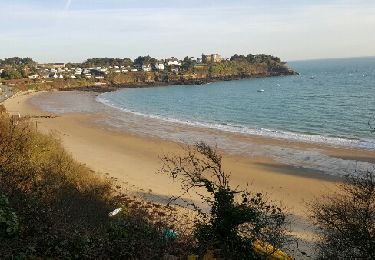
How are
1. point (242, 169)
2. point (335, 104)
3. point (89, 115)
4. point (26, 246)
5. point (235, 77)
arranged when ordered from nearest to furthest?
1. point (26, 246)
2. point (242, 169)
3. point (89, 115)
4. point (335, 104)
5. point (235, 77)

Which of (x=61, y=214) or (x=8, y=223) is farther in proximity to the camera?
(x=61, y=214)

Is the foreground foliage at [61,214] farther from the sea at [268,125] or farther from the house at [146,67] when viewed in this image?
the house at [146,67]

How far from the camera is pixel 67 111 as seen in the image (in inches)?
2160

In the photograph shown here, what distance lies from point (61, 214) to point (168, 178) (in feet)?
38.4

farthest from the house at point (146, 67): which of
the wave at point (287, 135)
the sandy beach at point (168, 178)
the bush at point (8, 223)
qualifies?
the bush at point (8, 223)

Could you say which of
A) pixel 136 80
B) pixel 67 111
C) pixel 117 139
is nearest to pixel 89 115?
pixel 67 111

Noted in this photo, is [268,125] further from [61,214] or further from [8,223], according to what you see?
[8,223]

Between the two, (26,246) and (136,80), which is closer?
(26,246)

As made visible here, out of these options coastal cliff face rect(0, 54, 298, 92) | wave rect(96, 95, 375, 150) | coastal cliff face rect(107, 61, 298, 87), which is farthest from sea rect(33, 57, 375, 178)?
coastal cliff face rect(107, 61, 298, 87)

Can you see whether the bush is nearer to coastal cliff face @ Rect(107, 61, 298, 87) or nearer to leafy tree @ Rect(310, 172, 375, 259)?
leafy tree @ Rect(310, 172, 375, 259)

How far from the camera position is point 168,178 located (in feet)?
68.6

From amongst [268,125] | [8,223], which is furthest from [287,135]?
[8,223]

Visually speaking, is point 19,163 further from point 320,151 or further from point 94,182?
point 320,151

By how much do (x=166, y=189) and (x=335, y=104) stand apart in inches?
1630
